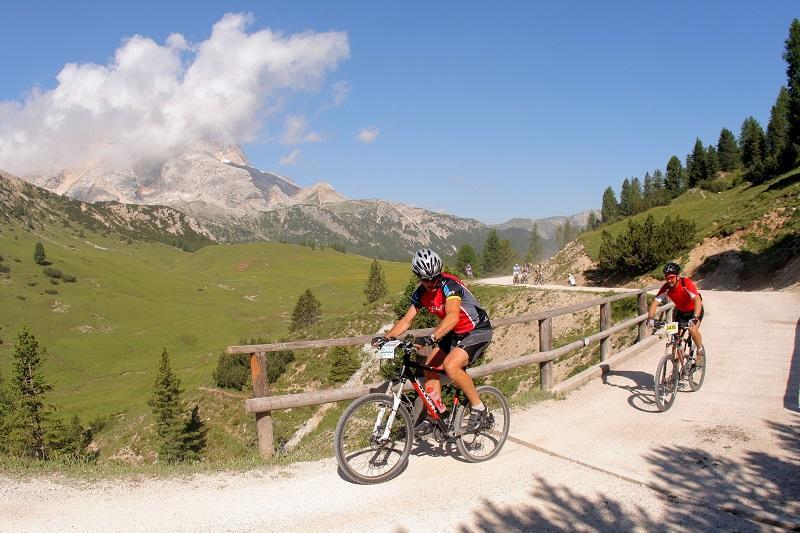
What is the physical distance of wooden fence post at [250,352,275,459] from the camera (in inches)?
265

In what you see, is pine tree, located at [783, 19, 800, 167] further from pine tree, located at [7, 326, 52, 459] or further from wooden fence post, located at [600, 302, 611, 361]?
pine tree, located at [7, 326, 52, 459]

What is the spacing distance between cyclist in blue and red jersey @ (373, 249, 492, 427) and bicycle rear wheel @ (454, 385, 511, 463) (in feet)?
0.55

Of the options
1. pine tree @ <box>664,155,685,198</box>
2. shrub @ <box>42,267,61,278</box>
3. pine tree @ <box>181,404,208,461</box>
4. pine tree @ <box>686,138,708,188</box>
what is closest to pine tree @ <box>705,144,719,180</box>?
pine tree @ <box>686,138,708,188</box>

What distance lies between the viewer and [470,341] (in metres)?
6.36

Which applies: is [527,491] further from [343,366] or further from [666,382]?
[343,366]

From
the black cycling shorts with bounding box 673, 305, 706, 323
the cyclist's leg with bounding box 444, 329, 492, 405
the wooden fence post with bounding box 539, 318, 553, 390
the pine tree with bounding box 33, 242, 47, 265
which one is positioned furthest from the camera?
the pine tree with bounding box 33, 242, 47, 265

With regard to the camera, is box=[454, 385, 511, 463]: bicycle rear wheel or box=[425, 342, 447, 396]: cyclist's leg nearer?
box=[425, 342, 447, 396]: cyclist's leg

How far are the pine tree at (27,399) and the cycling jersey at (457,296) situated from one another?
4266 cm

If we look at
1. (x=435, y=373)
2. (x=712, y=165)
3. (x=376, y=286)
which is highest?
(x=712, y=165)

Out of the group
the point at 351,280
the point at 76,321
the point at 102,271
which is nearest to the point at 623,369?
the point at 76,321

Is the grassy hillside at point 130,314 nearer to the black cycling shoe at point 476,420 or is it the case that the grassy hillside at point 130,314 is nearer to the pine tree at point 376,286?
the pine tree at point 376,286

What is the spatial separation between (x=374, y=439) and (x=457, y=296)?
73.4 inches

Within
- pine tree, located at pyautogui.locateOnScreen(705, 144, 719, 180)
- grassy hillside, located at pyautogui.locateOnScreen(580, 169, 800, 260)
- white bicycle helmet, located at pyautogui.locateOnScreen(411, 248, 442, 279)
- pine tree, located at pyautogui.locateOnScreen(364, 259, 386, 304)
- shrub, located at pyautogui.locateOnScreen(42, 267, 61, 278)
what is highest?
pine tree, located at pyautogui.locateOnScreen(705, 144, 719, 180)

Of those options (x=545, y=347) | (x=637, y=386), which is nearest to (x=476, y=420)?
(x=545, y=347)
